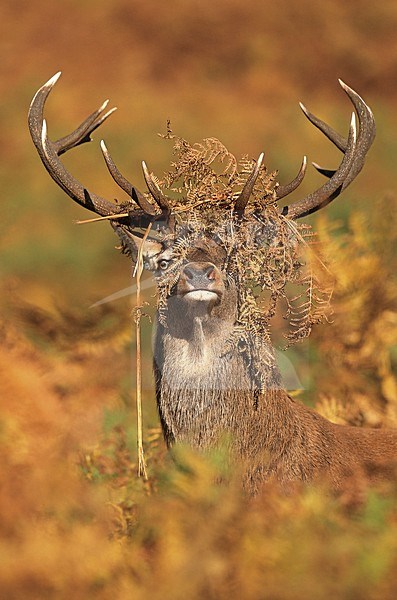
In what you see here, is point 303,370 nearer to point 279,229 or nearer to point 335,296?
point 335,296

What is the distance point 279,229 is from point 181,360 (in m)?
0.59

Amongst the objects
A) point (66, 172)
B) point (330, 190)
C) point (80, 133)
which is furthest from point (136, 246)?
point (330, 190)

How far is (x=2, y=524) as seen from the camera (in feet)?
3.93

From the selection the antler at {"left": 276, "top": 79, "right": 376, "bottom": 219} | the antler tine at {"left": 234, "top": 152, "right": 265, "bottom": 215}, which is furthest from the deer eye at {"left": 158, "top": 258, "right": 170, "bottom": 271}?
the antler at {"left": 276, "top": 79, "right": 376, "bottom": 219}

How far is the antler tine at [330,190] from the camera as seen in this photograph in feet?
10.2

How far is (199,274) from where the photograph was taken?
284cm

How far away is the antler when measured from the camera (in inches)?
123

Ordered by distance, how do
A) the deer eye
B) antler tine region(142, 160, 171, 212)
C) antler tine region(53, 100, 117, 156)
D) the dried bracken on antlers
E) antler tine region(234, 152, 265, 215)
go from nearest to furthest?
antler tine region(234, 152, 265, 215) < antler tine region(142, 160, 171, 212) < the deer eye < the dried bracken on antlers < antler tine region(53, 100, 117, 156)

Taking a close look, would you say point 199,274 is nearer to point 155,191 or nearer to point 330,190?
point 155,191

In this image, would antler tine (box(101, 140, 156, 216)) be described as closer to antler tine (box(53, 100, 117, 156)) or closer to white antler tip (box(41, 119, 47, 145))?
white antler tip (box(41, 119, 47, 145))

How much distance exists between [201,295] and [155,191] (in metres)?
0.34

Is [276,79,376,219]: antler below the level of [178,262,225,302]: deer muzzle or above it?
above

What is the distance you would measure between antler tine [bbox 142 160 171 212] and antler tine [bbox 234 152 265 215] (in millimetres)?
217

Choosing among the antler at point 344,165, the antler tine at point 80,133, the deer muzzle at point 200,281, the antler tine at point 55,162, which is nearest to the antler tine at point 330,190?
the antler at point 344,165
